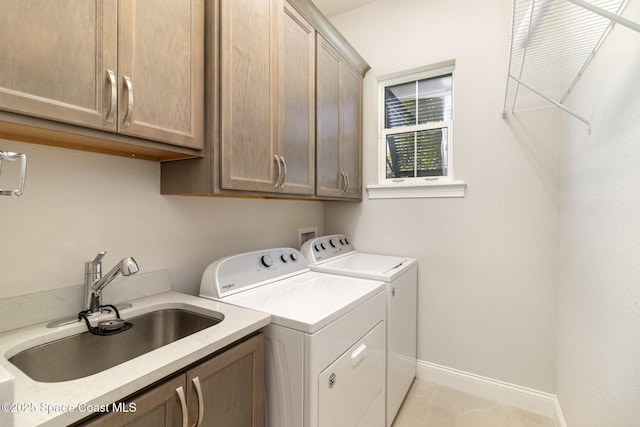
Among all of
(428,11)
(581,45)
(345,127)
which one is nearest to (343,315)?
(345,127)

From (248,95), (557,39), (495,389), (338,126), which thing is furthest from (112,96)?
(495,389)

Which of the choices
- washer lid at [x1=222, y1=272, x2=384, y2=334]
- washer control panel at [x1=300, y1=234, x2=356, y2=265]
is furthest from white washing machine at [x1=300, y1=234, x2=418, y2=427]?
washer lid at [x1=222, y1=272, x2=384, y2=334]

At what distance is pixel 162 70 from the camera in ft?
3.40

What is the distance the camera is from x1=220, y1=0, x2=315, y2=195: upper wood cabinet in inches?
48.0

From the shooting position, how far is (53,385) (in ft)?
2.15

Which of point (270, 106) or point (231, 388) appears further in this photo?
point (270, 106)

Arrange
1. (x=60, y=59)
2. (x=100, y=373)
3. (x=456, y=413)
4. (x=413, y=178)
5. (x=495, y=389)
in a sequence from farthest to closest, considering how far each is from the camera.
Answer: (x=413, y=178) → (x=495, y=389) → (x=456, y=413) → (x=60, y=59) → (x=100, y=373)

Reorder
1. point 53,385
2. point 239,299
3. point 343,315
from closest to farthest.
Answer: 1. point 53,385
2. point 343,315
3. point 239,299

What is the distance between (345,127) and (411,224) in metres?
0.91

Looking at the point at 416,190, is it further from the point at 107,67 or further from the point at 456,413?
the point at 107,67

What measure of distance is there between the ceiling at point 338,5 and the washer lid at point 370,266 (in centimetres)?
213

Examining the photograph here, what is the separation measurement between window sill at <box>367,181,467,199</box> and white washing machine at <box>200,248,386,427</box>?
93cm

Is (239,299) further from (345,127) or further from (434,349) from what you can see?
(434,349)

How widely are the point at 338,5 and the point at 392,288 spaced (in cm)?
239
